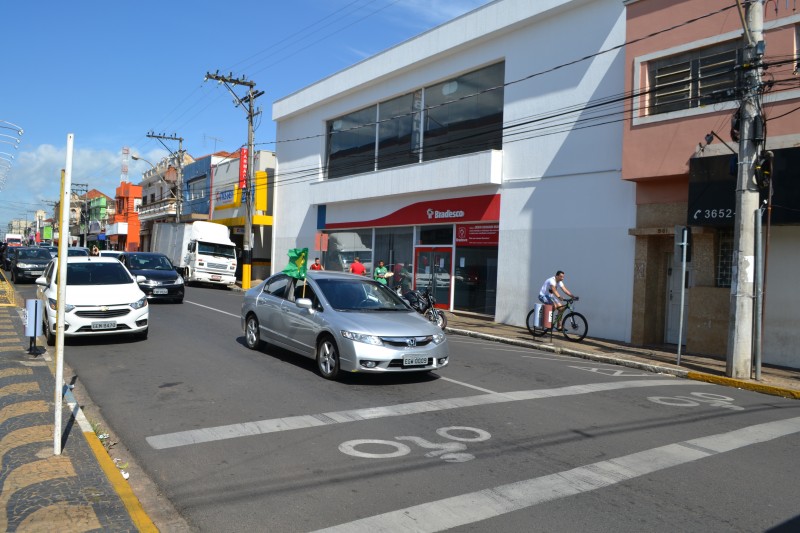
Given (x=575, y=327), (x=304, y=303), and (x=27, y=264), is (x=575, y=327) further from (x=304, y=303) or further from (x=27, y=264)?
(x=27, y=264)

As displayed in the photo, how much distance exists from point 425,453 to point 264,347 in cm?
646

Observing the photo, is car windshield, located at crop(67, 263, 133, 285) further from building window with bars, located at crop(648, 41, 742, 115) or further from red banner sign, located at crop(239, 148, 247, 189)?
red banner sign, located at crop(239, 148, 247, 189)

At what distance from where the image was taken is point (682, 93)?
47.5 feet

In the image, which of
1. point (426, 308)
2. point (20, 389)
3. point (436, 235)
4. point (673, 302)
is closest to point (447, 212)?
point (436, 235)

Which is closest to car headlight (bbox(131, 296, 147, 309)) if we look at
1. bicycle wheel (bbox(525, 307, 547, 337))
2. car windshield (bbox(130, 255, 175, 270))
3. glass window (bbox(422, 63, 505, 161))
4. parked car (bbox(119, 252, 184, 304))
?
parked car (bbox(119, 252, 184, 304))

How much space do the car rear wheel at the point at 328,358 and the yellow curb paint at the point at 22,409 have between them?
140 inches

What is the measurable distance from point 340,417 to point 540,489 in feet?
8.78

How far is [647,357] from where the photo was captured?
520 inches

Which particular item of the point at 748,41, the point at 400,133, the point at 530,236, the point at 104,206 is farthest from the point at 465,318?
the point at 104,206

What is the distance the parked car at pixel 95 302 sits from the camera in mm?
10867

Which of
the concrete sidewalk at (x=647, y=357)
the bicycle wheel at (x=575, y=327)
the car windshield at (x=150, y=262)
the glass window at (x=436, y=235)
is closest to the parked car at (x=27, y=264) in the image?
the car windshield at (x=150, y=262)

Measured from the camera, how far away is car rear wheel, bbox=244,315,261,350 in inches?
447

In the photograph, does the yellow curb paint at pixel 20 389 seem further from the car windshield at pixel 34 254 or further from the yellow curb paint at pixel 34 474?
the car windshield at pixel 34 254

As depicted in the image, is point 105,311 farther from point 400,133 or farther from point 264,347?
point 400,133
